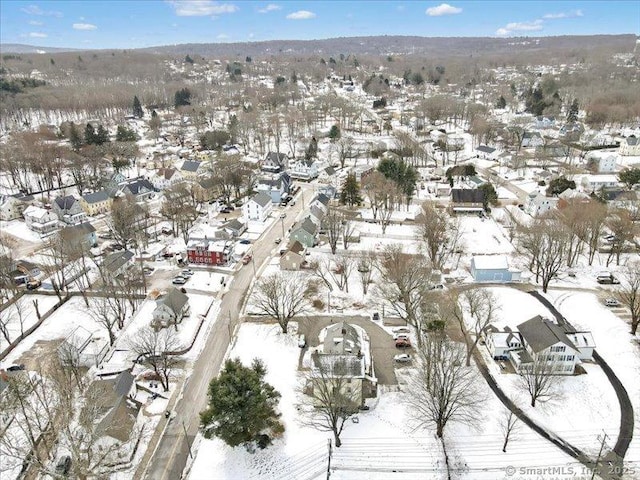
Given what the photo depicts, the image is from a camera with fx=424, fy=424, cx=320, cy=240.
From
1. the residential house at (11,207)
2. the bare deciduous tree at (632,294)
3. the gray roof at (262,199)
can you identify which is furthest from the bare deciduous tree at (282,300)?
the residential house at (11,207)

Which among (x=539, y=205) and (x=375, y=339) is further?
(x=539, y=205)

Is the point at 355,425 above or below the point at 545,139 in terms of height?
below

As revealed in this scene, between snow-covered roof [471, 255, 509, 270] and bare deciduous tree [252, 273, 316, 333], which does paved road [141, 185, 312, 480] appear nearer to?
bare deciduous tree [252, 273, 316, 333]

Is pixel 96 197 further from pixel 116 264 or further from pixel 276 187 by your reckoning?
pixel 276 187

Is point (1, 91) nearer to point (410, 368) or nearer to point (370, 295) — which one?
point (370, 295)

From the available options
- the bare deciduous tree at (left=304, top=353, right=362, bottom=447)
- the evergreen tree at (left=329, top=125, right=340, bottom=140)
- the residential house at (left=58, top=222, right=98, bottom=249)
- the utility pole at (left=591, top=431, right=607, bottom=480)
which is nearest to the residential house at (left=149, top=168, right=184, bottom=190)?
the residential house at (left=58, top=222, right=98, bottom=249)

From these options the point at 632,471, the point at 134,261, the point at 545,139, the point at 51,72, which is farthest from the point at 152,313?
the point at 51,72

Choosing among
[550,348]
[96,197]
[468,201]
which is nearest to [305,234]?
[468,201]
